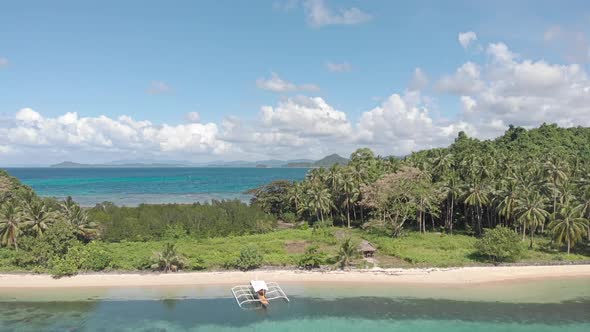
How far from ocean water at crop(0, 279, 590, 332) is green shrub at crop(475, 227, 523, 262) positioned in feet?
18.1

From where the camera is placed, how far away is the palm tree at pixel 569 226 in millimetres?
45719

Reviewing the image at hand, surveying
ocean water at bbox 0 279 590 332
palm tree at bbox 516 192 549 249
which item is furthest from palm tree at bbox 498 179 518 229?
ocean water at bbox 0 279 590 332

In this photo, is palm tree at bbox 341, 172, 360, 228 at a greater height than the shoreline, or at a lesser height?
greater

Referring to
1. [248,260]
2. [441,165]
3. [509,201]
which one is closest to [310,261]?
[248,260]

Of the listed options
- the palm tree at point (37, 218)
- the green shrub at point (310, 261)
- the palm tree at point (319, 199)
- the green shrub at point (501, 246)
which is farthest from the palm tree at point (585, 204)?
the palm tree at point (37, 218)

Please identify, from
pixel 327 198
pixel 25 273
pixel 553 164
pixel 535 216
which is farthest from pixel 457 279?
pixel 25 273

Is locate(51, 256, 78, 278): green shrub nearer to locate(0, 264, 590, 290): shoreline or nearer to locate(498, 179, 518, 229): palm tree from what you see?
locate(0, 264, 590, 290): shoreline

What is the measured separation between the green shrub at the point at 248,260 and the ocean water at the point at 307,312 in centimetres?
535

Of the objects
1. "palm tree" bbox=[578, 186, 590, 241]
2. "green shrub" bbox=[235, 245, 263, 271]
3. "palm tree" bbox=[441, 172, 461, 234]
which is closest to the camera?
"green shrub" bbox=[235, 245, 263, 271]

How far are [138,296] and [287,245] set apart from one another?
20.7 meters

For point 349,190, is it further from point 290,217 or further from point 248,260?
point 248,260

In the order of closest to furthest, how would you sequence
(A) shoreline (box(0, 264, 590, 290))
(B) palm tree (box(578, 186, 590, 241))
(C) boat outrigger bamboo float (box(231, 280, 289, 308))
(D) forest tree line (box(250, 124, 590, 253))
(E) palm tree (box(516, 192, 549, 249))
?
1. (C) boat outrigger bamboo float (box(231, 280, 289, 308))
2. (A) shoreline (box(0, 264, 590, 290))
3. (B) palm tree (box(578, 186, 590, 241))
4. (E) palm tree (box(516, 192, 549, 249))
5. (D) forest tree line (box(250, 124, 590, 253))

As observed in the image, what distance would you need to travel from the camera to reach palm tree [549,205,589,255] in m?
45.7

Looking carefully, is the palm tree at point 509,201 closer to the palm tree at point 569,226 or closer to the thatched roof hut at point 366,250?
the palm tree at point 569,226
